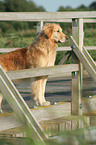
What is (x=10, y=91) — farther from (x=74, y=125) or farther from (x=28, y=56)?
(x=28, y=56)

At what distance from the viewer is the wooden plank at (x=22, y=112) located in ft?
9.45

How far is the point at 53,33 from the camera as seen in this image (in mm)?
5391

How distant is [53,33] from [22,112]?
2.62 metres

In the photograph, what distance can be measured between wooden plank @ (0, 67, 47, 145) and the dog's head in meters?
2.22

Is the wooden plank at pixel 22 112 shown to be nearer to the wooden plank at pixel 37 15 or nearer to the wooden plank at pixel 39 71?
the wooden plank at pixel 39 71

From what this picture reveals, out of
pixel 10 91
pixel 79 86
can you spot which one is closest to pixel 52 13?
pixel 79 86

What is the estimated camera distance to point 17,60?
5.27 metres

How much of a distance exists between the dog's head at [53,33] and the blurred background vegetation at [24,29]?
0.33 meters

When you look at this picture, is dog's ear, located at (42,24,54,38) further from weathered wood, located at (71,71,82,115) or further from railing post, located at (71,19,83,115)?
weathered wood, located at (71,71,82,115)

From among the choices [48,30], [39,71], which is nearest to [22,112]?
[39,71]

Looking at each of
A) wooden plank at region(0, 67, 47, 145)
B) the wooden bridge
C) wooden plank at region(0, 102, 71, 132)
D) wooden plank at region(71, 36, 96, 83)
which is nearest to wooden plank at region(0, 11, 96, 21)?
the wooden bridge

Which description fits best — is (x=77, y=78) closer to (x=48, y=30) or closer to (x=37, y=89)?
(x=37, y=89)

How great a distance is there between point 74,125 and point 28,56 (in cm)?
137

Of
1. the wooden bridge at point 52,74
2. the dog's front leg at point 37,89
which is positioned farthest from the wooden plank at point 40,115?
the dog's front leg at point 37,89
